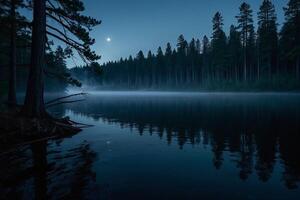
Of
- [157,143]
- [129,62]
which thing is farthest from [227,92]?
[129,62]

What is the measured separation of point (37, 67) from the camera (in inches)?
467

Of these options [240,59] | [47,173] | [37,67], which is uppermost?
[240,59]

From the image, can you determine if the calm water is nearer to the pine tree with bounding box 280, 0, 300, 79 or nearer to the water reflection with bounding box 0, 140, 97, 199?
the water reflection with bounding box 0, 140, 97, 199

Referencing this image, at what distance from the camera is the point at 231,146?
32.4 ft

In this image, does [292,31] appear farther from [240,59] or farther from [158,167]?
[158,167]

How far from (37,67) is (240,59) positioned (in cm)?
6393

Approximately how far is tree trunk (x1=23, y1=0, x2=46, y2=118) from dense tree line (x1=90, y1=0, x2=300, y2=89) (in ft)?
157

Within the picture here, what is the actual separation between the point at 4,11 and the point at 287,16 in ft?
181

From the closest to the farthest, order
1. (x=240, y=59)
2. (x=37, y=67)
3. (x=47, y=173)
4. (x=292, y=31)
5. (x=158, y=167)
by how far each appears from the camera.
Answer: (x=47, y=173), (x=158, y=167), (x=37, y=67), (x=292, y=31), (x=240, y=59)

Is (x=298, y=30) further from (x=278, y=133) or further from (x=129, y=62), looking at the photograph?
(x=129, y=62)

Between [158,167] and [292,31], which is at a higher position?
[292,31]

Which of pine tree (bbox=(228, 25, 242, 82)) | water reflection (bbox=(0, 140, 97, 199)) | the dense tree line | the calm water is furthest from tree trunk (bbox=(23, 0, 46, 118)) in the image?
pine tree (bbox=(228, 25, 242, 82))

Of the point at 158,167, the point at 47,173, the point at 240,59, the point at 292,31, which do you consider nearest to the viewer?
the point at 47,173

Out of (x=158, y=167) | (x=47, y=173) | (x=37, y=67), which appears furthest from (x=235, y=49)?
(x=47, y=173)
